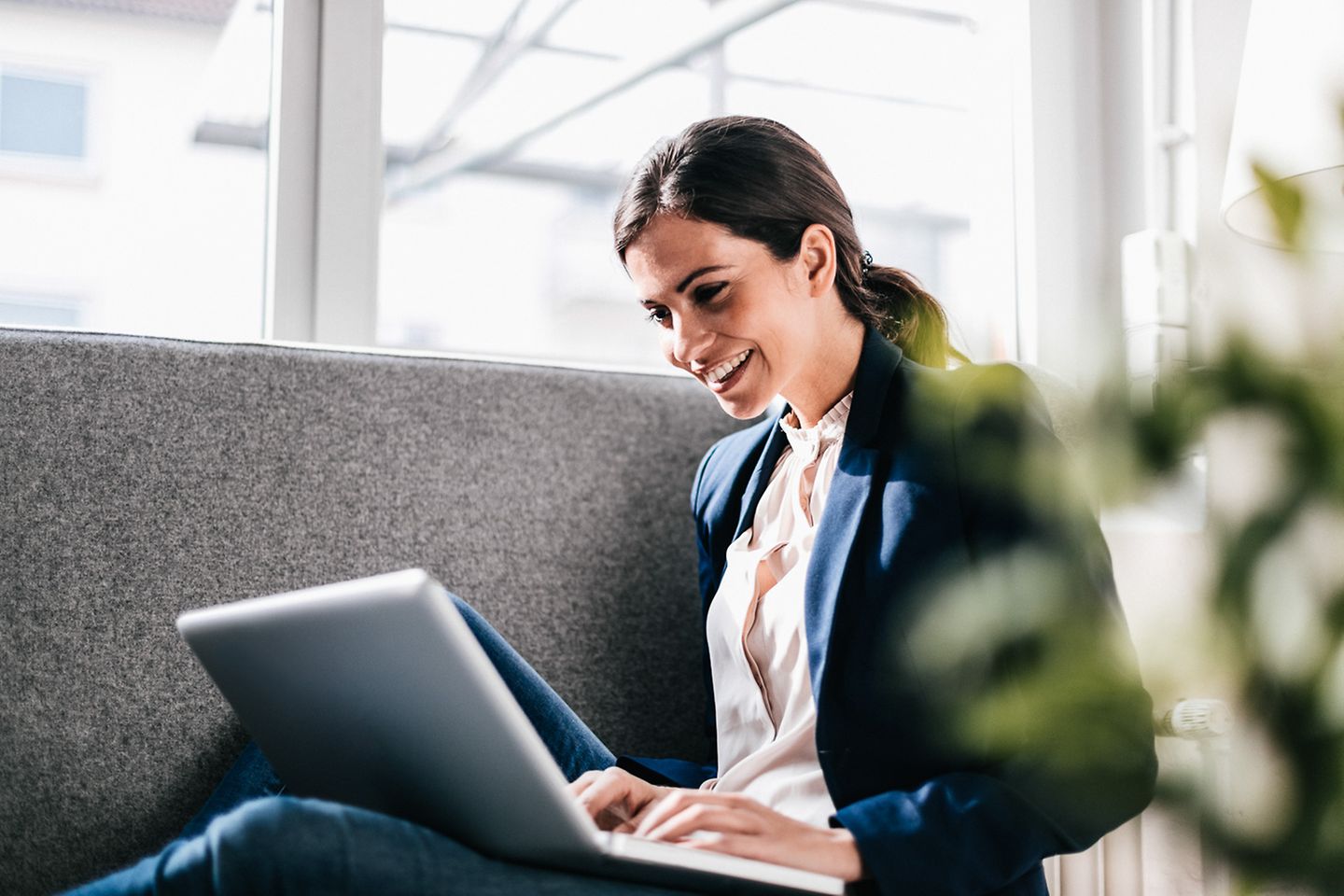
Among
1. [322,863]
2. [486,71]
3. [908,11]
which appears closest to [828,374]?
[322,863]

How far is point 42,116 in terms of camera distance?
1.42 metres

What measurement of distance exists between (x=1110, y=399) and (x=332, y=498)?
111 centimetres

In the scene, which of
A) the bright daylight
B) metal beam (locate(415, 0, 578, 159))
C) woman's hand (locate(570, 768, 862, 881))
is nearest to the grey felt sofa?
the bright daylight

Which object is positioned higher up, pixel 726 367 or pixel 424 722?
pixel 726 367

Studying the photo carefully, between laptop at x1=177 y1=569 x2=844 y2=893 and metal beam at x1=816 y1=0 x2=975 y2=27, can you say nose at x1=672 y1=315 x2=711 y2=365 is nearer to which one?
laptop at x1=177 y1=569 x2=844 y2=893

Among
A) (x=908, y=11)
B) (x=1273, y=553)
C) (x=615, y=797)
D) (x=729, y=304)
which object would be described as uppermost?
(x=908, y=11)

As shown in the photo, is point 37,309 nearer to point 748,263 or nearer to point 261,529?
point 261,529

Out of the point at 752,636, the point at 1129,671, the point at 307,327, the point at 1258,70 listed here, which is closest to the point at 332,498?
the point at 307,327

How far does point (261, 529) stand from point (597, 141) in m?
0.79

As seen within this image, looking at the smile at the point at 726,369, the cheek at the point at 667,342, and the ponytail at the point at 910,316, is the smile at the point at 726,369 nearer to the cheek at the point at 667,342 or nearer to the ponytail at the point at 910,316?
the cheek at the point at 667,342

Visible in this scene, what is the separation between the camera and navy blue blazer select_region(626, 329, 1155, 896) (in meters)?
0.85

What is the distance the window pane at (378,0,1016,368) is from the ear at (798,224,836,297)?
1.55 feet

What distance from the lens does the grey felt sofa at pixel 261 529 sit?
1.13m

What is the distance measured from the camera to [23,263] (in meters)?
1.41
